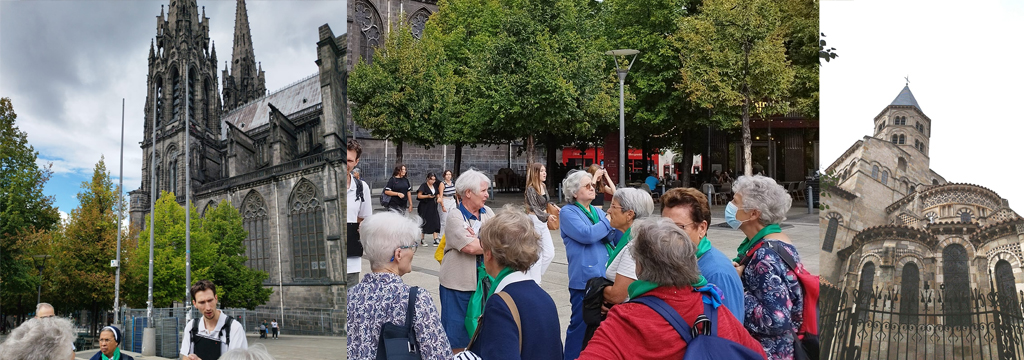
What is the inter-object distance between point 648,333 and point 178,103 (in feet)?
9.36

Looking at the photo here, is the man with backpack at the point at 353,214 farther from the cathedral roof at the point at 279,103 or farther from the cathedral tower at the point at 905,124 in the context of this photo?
the cathedral tower at the point at 905,124

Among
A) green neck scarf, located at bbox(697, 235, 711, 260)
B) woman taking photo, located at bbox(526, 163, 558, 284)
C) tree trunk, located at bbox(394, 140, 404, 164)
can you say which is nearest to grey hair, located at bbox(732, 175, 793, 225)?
green neck scarf, located at bbox(697, 235, 711, 260)

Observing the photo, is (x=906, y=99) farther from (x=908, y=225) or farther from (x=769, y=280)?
(x=769, y=280)

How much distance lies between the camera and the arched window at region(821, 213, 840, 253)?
446 cm

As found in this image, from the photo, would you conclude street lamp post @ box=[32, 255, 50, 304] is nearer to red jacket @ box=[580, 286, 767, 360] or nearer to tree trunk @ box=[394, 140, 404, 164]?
tree trunk @ box=[394, 140, 404, 164]

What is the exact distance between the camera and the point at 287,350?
3.52 metres

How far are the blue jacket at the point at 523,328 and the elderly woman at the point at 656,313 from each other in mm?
364

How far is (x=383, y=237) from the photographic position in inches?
112

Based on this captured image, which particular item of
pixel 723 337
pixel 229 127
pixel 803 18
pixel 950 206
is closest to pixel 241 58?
pixel 229 127

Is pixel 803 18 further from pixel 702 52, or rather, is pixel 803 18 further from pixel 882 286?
pixel 882 286

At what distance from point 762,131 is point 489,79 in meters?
3.27

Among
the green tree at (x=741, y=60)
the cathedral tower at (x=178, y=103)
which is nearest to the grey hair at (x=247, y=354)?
the cathedral tower at (x=178, y=103)

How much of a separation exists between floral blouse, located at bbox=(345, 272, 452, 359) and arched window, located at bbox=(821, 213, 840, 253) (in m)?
2.88

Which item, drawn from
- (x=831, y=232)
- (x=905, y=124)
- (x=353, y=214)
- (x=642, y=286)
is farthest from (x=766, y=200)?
(x=353, y=214)
